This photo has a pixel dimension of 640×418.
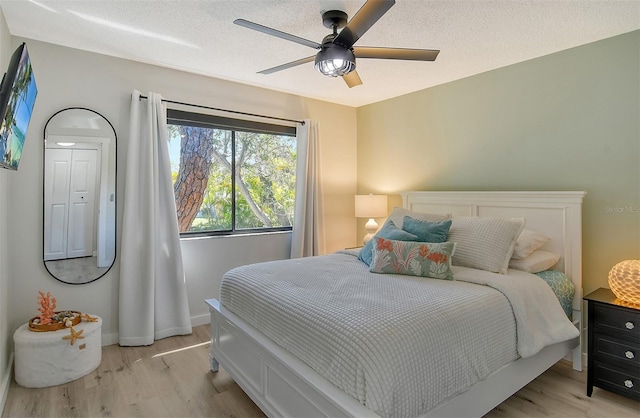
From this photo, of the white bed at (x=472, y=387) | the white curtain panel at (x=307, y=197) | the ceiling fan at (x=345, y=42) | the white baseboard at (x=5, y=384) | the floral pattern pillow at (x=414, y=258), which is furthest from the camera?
the white curtain panel at (x=307, y=197)

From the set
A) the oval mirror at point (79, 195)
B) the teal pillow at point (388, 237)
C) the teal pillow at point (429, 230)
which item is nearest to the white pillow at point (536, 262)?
the teal pillow at point (429, 230)

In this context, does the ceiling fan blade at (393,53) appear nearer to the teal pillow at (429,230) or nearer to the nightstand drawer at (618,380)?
the teal pillow at (429,230)

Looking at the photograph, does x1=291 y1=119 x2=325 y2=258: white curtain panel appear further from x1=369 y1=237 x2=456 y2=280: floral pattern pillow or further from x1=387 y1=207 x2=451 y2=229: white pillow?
x1=369 y1=237 x2=456 y2=280: floral pattern pillow

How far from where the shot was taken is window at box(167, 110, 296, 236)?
141 inches

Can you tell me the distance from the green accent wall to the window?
1467 mm

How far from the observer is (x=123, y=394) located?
230 cm

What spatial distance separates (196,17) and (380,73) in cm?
173

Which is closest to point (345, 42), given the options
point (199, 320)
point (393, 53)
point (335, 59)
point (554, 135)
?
point (335, 59)

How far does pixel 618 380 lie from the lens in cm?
220

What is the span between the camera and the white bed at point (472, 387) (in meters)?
1.63

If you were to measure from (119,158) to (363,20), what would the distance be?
93.5 inches

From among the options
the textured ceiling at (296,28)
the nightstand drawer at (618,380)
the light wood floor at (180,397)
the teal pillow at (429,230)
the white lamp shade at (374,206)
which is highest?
the textured ceiling at (296,28)

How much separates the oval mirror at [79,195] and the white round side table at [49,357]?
1.86 ft

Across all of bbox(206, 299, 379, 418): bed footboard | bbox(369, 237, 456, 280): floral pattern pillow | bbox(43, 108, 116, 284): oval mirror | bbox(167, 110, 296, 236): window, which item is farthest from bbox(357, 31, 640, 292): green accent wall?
bbox(43, 108, 116, 284): oval mirror
